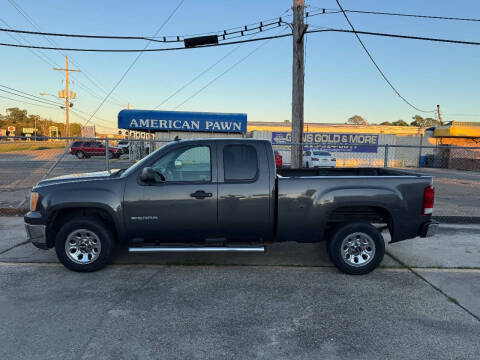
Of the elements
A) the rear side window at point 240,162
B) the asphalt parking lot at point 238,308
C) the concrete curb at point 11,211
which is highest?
the rear side window at point 240,162

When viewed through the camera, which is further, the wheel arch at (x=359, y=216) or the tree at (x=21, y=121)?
the tree at (x=21, y=121)

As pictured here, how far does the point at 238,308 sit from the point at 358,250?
202cm

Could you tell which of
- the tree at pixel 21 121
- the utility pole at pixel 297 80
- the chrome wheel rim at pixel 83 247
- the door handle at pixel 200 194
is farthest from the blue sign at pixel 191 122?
the tree at pixel 21 121

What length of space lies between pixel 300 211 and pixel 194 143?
5.75 ft

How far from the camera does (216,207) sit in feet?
14.9

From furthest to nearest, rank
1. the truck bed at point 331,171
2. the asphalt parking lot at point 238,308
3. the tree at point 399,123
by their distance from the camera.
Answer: the tree at point 399,123, the truck bed at point 331,171, the asphalt parking lot at point 238,308

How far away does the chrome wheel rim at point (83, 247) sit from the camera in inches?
182

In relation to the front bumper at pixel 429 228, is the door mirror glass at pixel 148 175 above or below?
above

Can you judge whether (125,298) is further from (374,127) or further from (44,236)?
(374,127)

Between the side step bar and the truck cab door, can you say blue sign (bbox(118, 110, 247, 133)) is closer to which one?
the truck cab door

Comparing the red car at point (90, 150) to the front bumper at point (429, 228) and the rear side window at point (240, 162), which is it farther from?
the front bumper at point (429, 228)

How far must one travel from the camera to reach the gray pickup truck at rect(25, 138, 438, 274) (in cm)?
450

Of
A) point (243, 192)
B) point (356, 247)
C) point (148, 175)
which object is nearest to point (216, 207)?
point (243, 192)

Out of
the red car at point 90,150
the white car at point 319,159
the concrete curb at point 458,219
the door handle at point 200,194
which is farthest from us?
the white car at point 319,159
